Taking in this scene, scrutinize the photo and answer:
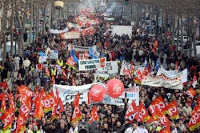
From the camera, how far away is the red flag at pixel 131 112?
1655 cm

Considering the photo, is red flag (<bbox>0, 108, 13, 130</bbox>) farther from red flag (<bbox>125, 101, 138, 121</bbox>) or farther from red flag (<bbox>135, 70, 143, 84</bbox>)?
red flag (<bbox>135, 70, 143, 84</bbox>)

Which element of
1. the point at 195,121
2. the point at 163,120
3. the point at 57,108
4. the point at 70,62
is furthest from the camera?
the point at 70,62

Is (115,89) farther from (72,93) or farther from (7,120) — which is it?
(7,120)

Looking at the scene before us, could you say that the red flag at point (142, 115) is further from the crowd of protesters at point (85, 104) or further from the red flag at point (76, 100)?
the red flag at point (76, 100)

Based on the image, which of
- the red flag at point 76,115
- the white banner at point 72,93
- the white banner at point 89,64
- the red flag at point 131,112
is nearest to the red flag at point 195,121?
the red flag at point 131,112

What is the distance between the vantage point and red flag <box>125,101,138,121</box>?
16547 millimetres

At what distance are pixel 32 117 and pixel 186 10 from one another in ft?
83.8

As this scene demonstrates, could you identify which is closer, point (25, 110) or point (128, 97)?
point (25, 110)

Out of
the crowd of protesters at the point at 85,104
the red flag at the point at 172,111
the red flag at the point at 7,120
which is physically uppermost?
the red flag at the point at 7,120

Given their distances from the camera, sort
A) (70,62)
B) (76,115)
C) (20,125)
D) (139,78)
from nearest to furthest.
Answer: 1. (20,125)
2. (76,115)
3. (139,78)
4. (70,62)

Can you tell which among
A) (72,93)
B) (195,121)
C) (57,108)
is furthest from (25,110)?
(195,121)

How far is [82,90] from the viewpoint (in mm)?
18047

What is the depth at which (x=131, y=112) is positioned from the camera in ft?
54.4

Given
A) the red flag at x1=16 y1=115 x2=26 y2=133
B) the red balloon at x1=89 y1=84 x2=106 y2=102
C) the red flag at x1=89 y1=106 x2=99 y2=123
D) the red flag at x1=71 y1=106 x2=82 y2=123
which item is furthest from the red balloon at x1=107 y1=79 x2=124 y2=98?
the red flag at x1=16 y1=115 x2=26 y2=133
